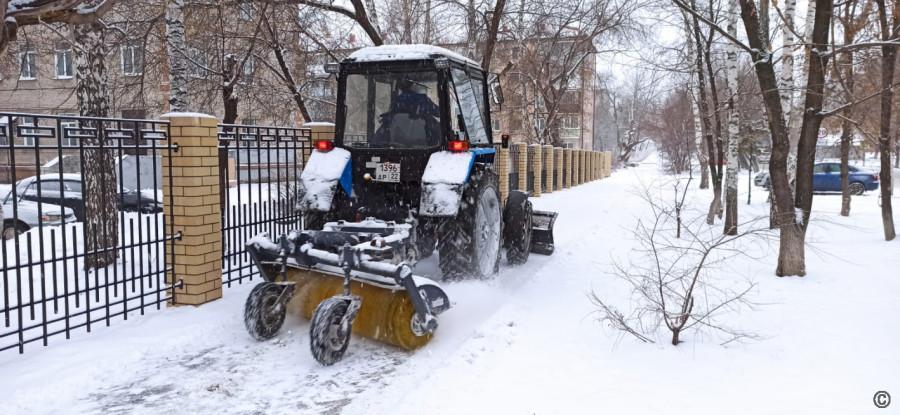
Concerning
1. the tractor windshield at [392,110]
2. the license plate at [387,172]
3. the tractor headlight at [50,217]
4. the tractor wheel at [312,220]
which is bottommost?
the tractor headlight at [50,217]

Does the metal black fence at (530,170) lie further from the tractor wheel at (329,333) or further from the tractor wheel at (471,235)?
the tractor wheel at (329,333)

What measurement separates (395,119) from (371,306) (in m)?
2.27

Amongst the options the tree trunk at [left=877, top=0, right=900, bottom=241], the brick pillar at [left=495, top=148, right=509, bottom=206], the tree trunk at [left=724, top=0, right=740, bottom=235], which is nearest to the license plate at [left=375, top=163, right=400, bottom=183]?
the tree trunk at [left=724, top=0, right=740, bottom=235]

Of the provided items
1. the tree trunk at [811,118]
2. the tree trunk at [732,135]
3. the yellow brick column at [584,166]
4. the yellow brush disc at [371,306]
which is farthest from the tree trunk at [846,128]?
the yellow brick column at [584,166]

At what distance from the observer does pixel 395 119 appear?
6.12m

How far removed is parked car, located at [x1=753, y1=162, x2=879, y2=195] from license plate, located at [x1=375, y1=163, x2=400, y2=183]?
74.5 ft

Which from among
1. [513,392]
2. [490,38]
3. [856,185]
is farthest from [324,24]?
[856,185]

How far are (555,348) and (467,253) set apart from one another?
1.56 meters

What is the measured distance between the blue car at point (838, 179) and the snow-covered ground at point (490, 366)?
71.3 feet

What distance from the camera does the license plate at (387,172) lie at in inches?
234

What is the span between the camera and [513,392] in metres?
3.67

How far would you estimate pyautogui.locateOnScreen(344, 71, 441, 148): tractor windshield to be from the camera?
5.98 m

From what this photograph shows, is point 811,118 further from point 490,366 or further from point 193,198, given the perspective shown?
point 193,198

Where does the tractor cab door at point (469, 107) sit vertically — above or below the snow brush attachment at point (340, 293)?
above
